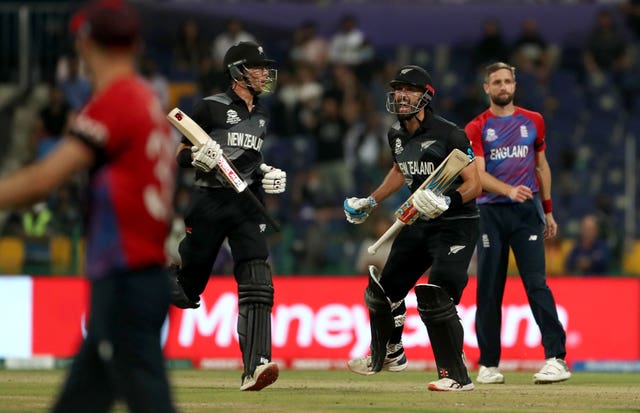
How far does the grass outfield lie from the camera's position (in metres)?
8.62

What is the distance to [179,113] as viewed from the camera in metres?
9.52

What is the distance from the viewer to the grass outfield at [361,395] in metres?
8.62

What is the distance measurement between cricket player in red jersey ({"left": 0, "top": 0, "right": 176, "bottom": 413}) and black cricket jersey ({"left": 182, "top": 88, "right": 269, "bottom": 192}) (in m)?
4.38

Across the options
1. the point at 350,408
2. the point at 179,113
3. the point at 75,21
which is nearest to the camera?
the point at 75,21

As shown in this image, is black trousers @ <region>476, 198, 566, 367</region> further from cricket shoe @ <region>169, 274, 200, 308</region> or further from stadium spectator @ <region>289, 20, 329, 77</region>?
stadium spectator @ <region>289, 20, 329, 77</region>

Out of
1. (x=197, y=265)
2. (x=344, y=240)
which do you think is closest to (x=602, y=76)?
(x=344, y=240)

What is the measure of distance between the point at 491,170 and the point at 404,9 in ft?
44.3

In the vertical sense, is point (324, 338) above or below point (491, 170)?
below

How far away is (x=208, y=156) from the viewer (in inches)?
367

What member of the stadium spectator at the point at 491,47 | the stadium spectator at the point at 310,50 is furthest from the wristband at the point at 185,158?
the stadium spectator at the point at 491,47

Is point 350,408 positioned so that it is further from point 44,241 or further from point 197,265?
point 44,241

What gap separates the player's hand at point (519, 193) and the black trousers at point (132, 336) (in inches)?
226

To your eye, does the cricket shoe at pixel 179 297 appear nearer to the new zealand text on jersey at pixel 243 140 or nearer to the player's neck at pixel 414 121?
the new zealand text on jersey at pixel 243 140

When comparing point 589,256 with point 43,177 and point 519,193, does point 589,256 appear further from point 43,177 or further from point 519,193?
point 43,177
